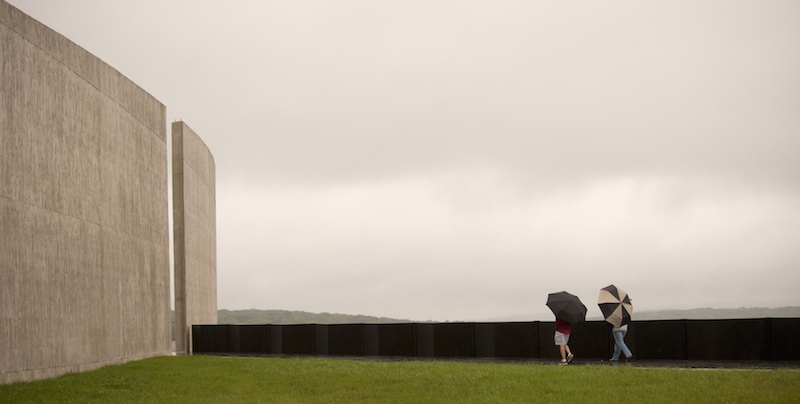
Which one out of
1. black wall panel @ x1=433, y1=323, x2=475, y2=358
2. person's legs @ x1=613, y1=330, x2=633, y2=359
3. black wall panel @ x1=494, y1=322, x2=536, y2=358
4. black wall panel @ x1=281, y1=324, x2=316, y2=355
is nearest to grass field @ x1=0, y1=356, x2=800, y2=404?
person's legs @ x1=613, y1=330, x2=633, y2=359

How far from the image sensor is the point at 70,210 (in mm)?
20562

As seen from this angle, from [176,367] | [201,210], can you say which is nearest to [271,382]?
[176,367]

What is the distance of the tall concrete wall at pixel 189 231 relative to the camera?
31391 mm

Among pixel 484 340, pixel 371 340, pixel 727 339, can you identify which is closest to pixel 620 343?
pixel 727 339

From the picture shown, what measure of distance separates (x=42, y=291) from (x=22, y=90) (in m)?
4.74

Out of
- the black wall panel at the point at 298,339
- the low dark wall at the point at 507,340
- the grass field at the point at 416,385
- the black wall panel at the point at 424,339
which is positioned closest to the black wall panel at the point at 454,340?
the low dark wall at the point at 507,340

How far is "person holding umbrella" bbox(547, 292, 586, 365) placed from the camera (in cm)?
2136

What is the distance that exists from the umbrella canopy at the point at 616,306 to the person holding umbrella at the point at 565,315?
23.5 inches

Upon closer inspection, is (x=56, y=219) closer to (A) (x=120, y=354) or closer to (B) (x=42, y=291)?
(B) (x=42, y=291)

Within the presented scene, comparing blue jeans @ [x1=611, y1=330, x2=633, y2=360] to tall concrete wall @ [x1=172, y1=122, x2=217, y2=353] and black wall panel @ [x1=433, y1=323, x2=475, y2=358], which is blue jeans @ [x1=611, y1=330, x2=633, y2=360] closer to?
black wall panel @ [x1=433, y1=323, x2=475, y2=358]

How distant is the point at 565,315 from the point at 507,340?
156 inches

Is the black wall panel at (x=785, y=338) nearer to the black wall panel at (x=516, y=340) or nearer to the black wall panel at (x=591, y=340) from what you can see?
the black wall panel at (x=591, y=340)

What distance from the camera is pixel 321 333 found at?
96.3 ft

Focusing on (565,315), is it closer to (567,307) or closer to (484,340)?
(567,307)
